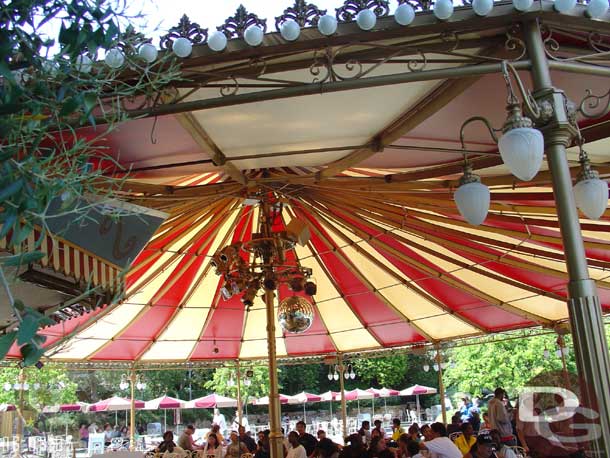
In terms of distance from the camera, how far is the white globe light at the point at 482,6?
10.1ft

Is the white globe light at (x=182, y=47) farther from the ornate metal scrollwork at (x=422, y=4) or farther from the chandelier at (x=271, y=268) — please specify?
the chandelier at (x=271, y=268)

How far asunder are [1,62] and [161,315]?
967cm

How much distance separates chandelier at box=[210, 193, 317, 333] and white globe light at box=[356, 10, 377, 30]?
3.94m

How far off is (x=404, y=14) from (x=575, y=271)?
5.23 ft

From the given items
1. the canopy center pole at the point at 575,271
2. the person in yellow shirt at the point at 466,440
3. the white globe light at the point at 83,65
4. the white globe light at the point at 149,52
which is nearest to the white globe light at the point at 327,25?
the white globe light at the point at 149,52

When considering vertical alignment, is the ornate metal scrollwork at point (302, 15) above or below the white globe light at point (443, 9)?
above

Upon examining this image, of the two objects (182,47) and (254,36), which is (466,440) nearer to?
(254,36)

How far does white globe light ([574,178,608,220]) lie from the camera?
10.1 feet

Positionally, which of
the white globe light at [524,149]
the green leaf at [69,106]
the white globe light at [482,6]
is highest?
the white globe light at [482,6]

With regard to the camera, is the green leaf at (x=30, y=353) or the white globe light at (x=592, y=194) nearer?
the green leaf at (x=30, y=353)

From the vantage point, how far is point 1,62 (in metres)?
1.54

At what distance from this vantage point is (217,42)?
128 inches

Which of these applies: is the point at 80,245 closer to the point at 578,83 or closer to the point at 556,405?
the point at 556,405

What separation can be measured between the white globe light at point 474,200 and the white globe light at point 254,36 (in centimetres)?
137
